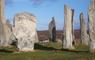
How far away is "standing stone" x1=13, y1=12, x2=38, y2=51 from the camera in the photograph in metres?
31.7

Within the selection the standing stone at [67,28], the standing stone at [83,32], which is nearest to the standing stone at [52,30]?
the standing stone at [83,32]

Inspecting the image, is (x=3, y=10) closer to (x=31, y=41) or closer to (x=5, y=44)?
(x=5, y=44)

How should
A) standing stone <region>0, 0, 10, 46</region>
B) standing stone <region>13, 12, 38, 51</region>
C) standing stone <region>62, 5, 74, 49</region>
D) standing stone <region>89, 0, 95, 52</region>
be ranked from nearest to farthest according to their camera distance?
standing stone <region>89, 0, 95, 52</region>
standing stone <region>13, 12, 38, 51</region>
standing stone <region>62, 5, 74, 49</region>
standing stone <region>0, 0, 10, 46</region>

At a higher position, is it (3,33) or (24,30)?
(24,30)

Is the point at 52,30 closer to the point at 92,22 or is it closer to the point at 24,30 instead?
the point at 24,30

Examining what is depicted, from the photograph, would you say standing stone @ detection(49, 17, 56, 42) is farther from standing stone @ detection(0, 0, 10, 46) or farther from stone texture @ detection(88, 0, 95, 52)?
stone texture @ detection(88, 0, 95, 52)

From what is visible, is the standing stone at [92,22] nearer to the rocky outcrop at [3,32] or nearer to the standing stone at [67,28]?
the standing stone at [67,28]

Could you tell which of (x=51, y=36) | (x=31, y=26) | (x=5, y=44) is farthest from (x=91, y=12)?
(x=51, y=36)

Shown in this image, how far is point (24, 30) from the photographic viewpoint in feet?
104

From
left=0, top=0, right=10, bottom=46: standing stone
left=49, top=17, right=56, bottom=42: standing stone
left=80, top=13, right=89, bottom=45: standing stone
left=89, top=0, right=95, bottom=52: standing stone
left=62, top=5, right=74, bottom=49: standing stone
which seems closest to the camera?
left=89, top=0, right=95, bottom=52: standing stone

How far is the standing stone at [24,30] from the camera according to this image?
104ft

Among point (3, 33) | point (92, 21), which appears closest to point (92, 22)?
point (92, 21)

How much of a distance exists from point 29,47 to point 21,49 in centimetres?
69

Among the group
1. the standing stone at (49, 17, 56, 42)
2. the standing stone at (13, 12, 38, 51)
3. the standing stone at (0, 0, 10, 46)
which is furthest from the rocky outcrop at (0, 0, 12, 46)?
the standing stone at (49, 17, 56, 42)
